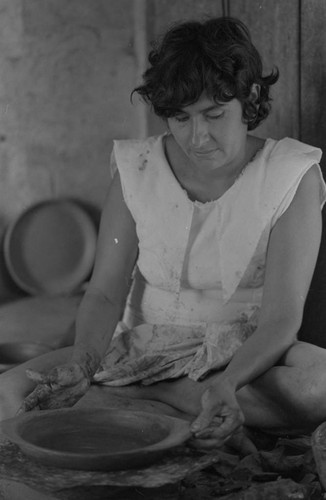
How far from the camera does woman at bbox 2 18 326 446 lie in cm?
285

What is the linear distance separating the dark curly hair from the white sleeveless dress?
24cm

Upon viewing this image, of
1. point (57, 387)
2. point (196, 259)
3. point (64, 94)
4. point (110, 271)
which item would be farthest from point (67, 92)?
point (57, 387)

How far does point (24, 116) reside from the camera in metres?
4.32

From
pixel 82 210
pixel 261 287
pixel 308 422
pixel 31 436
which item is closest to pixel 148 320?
pixel 261 287

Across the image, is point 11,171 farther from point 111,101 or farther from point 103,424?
point 103,424

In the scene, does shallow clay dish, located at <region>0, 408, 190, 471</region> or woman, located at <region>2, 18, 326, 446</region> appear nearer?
shallow clay dish, located at <region>0, 408, 190, 471</region>

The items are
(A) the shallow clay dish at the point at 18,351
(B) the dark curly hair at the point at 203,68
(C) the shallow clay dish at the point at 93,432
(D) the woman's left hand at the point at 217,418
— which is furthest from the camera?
(A) the shallow clay dish at the point at 18,351

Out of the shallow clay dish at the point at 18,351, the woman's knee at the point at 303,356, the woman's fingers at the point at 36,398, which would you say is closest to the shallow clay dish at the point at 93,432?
the woman's fingers at the point at 36,398

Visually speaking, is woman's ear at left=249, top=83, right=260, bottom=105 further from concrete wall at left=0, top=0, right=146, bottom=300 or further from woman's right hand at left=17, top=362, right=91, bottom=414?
concrete wall at left=0, top=0, right=146, bottom=300

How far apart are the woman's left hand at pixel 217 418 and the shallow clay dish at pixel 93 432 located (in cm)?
4

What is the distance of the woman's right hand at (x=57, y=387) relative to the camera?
8.87ft

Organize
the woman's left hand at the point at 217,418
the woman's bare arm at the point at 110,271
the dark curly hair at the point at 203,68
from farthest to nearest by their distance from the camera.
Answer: the woman's bare arm at the point at 110,271
the dark curly hair at the point at 203,68
the woman's left hand at the point at 217,418

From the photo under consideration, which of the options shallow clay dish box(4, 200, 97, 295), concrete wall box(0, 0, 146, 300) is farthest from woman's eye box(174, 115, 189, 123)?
shallow clay dish box(4, 200, 97, 295)

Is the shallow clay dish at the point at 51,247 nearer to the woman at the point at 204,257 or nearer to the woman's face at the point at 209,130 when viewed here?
the woman at the point at 204,257
